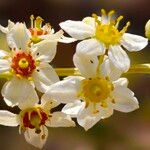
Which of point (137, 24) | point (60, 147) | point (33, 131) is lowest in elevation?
point (60, 147)

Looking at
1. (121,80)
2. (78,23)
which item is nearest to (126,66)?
(121,80)

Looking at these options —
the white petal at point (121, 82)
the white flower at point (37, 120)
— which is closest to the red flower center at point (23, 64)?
the white flower at point (37, 120)

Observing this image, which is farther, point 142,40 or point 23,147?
point 23,147

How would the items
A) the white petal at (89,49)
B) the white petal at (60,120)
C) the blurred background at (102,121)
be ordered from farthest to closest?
the blurred background at (102,121) < the white petal at (60,120) < the white petal at (89,49)

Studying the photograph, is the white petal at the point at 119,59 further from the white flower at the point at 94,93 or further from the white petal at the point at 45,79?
the white petal at the point at 45,79

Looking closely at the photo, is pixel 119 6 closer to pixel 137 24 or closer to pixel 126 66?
pixel 137 24

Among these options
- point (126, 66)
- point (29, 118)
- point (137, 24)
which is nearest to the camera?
point (126, 66)
